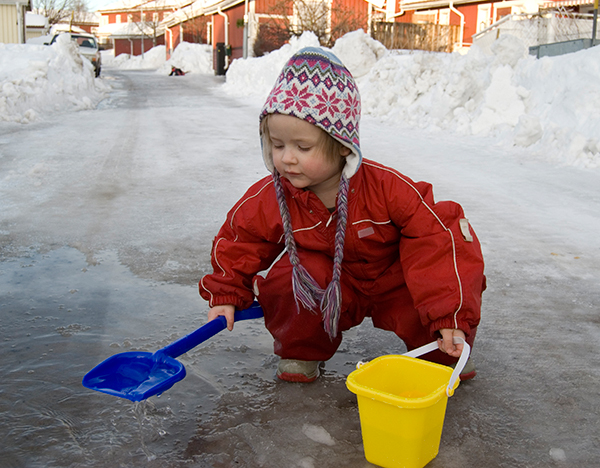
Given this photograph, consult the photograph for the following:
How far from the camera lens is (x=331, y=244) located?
196 centimetres

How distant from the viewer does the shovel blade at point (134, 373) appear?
5.36ft

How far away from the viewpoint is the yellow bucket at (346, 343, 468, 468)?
142 cm

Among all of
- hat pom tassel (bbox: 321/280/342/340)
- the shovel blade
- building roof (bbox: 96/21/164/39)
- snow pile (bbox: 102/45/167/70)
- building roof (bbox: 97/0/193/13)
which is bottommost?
the shovel blade

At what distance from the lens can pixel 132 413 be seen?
1.77 m

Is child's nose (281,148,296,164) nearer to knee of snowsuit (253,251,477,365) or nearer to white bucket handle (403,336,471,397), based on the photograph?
knee of snowsuit (253,251,477,365)

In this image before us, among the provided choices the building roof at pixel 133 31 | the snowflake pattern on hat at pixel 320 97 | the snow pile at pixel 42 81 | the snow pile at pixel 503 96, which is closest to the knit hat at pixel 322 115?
the snowflake pattern on hat at pixel 320 97

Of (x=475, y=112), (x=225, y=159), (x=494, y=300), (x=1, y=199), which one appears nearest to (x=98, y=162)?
(x=225, y=159)

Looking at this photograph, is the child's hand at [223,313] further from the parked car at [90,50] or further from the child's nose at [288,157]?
the parked car at [90,50]

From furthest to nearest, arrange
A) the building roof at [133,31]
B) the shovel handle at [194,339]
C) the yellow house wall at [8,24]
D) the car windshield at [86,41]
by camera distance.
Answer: the building roof at [133,31] → the car windshield at [86,41] → the yellow house wall at [8,24] → the shovel handle at [194,339]

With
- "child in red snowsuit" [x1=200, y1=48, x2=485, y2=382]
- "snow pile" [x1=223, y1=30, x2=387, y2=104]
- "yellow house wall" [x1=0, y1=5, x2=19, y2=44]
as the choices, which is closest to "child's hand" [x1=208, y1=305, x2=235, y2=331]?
"child in red snowsuit" [x1=200, y1=48, x2=485, y2=382]

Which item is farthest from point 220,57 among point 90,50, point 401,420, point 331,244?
point 401,420

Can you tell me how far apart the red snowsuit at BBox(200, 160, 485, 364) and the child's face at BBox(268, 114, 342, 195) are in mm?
89

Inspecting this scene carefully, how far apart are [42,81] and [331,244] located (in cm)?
1022

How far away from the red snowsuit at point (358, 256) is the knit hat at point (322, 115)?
51 mm
